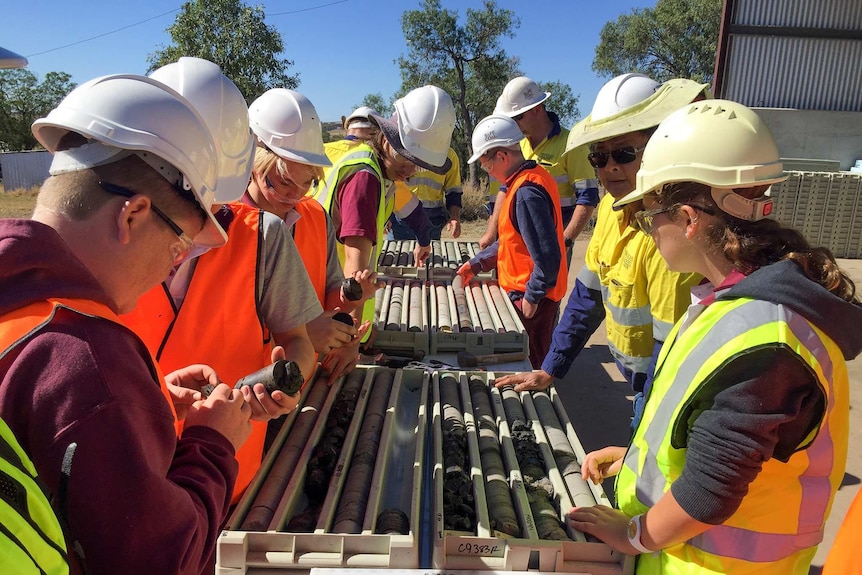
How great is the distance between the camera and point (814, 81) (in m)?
12.7

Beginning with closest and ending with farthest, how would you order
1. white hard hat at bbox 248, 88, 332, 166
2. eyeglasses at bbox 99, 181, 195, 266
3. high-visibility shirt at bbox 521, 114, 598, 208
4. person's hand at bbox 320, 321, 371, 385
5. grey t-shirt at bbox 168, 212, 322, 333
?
1. eyeglasses at bbox 99, 181, 195, 266
2. grey t-shirt at bbox 168, 212, 322, 333
3. white hard hat at bbox 248, 88, 332, 166
4. person's hand at bbox 320, 321, 371, 385
5. high-visibility shirt at bbox 521, 114, 598, 208

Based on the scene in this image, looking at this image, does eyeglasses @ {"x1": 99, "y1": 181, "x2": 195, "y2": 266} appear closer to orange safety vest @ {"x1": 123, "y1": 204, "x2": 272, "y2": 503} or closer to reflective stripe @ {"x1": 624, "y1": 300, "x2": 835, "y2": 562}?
orange safety vest @ {"x1": 123, "y1": 204, "x2": 272, "y2": 503}

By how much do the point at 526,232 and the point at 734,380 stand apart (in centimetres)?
251

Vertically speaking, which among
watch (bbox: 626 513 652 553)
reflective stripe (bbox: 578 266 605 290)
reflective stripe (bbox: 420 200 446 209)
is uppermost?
reflective stripe (bbox: 578 266 605 290)

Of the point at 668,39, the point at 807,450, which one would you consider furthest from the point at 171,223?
the point at 668,39

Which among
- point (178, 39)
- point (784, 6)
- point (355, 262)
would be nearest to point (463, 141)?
point (178, 39)

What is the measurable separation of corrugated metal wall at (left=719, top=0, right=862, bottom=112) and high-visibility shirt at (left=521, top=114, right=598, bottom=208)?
8.51 metres

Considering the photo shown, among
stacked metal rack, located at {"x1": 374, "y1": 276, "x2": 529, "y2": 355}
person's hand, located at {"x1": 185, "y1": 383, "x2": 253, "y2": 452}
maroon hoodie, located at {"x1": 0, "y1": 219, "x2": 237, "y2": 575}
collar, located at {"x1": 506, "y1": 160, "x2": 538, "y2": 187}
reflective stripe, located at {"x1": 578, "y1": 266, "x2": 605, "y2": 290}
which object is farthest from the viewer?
collar, located at {"x1": 506, "y1": 160, "x2": 538, "y2": 187}

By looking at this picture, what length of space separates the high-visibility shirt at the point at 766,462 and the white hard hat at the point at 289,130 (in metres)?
1.75

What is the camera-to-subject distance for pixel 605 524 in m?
1.73

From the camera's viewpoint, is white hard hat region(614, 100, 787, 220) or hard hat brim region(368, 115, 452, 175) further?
hard hat brim region(368, 115, 452, 175)

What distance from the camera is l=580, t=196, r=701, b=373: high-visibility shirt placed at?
257cm

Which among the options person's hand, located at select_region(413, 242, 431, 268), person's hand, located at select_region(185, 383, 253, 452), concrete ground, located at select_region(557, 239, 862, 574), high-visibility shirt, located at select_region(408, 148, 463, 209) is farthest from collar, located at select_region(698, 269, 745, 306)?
high-visibility shirt, located at select_region(408, 148, 463, 209)

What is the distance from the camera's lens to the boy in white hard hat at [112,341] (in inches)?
36.1
